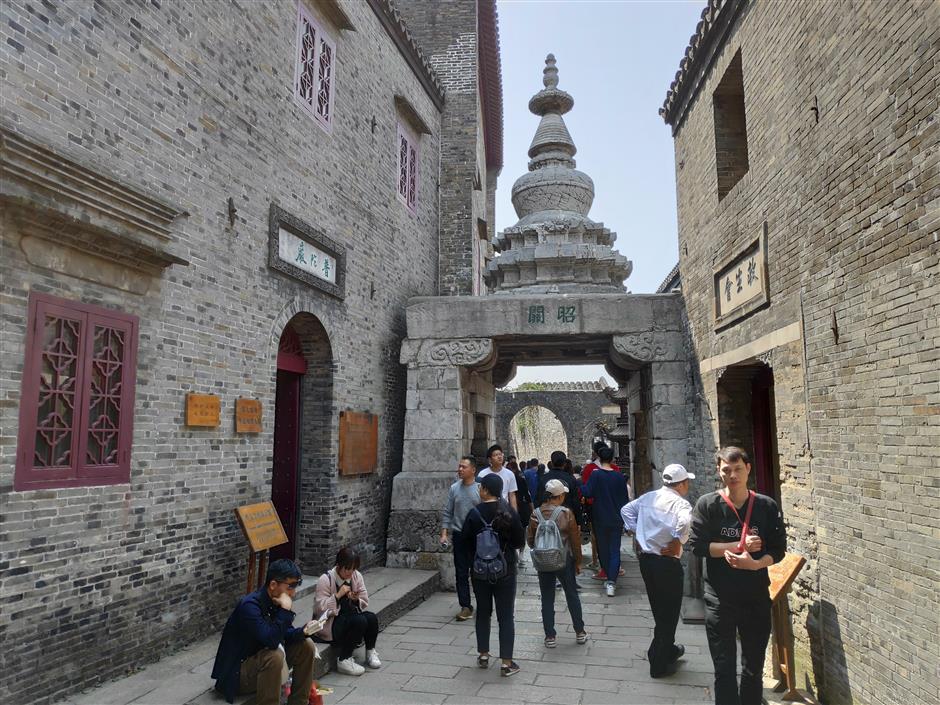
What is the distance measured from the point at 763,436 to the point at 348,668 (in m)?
4.83

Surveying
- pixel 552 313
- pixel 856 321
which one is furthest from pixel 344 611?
pixel 552 313

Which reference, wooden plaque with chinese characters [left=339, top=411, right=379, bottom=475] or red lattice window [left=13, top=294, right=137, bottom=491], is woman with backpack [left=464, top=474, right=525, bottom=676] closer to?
red lattice window [left=13, top=294, right=137, bottom=491]

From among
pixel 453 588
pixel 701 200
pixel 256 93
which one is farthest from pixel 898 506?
pixel 256 93

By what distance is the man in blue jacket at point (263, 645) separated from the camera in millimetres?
4070

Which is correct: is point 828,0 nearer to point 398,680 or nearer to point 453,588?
point 398,680

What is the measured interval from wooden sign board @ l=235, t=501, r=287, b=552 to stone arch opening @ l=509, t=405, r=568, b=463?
22309 millimetres

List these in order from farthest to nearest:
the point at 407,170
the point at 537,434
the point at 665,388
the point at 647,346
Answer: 1. the point at 537,434
2. the point at 407,170
3. the point at 647,346
4. the point at 665,388

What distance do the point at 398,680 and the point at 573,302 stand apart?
564 cm

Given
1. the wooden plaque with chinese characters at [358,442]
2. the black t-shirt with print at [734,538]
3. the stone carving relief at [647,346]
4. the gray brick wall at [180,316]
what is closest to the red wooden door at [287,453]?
the gray brick wall at [180,316]

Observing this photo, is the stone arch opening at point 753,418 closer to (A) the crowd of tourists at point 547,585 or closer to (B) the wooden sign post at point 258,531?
(A) the crowd of tourists at point 547,585

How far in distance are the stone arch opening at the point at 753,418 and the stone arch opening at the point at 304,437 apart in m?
4.43

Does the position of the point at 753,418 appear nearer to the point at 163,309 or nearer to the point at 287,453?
the point at 287,453

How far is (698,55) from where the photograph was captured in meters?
8.02

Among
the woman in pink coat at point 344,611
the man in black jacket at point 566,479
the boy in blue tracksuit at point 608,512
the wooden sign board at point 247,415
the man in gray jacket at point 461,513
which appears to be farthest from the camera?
the man in black jacket at point 566,479
